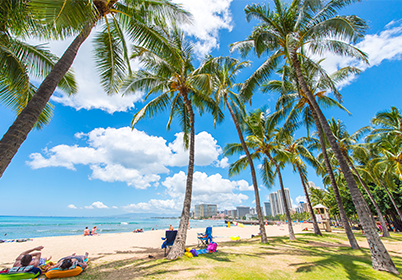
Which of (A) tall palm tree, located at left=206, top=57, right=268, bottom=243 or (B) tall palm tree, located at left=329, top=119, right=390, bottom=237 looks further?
(B) tall palm tree, located at left=329, top=119, right=390, bottom=237

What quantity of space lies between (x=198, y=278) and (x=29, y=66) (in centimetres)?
764

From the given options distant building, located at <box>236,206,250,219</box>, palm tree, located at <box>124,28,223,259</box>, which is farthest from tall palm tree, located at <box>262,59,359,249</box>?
distant building, located at <box>236,206,250,219</box>

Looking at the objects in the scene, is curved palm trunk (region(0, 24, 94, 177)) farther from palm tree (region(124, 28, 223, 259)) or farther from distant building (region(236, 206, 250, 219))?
distant building (region(236, 206, 250, 219))

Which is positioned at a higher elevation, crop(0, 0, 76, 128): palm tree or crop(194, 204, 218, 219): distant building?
crop(194, 204, 218, 219): distant building

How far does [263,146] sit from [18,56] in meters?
12.9

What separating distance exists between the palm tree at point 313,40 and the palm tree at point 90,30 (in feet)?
14.8

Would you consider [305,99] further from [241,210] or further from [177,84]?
[241,210]

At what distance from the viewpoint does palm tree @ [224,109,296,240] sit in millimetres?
12328

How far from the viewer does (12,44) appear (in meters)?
4.54

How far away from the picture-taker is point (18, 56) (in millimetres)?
4812

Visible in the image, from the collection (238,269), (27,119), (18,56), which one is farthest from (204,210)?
(27,119)

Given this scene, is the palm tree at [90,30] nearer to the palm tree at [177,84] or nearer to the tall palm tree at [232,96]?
the palm tree at [177,84]

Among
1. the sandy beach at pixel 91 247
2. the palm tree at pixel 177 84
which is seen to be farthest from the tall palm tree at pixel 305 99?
the sandy beach at pixel 91 247

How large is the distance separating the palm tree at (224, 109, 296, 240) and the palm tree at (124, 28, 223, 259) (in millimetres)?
4286
